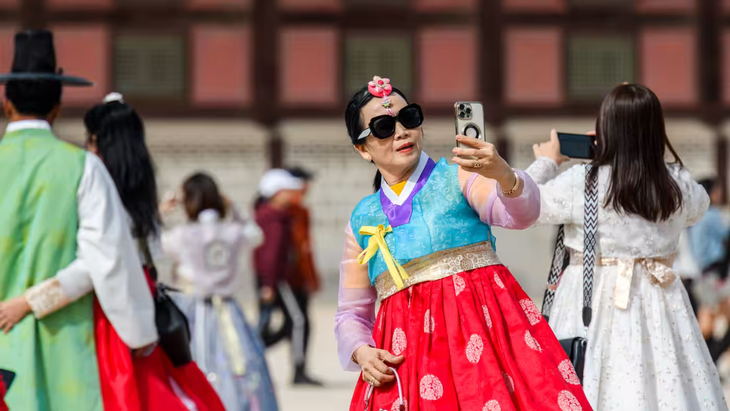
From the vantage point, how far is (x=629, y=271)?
3701 mm

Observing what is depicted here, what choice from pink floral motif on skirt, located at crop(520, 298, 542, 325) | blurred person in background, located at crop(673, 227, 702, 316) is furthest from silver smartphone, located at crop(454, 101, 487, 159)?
blurred person in background, located at crop(673, 227, 702, 316)

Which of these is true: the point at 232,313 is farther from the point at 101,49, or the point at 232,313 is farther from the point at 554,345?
the point at 101,49

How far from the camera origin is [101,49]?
15773 mm

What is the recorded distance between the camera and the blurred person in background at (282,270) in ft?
28.1

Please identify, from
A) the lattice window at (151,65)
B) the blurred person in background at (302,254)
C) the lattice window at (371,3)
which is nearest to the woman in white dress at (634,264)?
the blurred person in background at (302,254)

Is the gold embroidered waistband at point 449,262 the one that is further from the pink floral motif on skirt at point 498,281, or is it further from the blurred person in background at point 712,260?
the blurred person in background at point 712,260

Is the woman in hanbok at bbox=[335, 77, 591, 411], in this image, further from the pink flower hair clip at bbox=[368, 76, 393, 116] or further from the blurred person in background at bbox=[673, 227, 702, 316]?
the blurred person in background at bbox=[673, 227, 702, 316]

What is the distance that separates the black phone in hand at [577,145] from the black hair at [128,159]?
1.54 meters

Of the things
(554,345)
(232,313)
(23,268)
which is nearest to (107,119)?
(23,268)

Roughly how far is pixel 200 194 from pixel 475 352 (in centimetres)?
410

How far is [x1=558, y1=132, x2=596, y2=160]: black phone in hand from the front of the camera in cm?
379

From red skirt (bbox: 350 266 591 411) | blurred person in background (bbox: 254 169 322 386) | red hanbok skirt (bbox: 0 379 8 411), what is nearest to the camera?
red skirt (bbox: 350 266 591 411)

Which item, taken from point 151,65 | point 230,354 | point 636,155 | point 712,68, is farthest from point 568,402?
point 712,68

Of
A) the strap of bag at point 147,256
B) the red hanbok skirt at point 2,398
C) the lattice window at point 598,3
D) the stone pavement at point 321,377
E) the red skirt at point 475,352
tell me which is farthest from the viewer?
the lattice window at point 598,3
